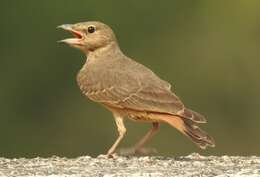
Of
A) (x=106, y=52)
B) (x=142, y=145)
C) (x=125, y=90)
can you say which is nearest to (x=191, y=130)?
(x=125, y=90)

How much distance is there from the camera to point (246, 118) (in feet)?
106

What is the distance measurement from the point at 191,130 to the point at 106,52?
234 centimetres

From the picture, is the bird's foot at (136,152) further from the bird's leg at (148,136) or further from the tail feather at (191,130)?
the tail feather at (191,130)

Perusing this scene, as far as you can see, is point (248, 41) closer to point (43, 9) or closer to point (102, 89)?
point (43, 9)

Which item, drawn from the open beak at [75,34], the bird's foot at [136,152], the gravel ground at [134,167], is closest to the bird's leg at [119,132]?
the gravel ground at [134,167]

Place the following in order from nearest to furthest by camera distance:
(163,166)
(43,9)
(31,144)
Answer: (163,166) → (31,144) → (43,9)

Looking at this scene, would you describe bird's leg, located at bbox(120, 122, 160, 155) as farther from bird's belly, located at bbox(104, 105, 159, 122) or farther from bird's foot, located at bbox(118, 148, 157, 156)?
bird's belly, located at bbox(104, 105, 159, 122)

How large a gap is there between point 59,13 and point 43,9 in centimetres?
68

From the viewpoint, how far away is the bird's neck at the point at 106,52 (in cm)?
1936

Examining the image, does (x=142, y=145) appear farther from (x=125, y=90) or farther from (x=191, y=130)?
(x=191, y=130)

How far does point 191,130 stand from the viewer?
17516mm

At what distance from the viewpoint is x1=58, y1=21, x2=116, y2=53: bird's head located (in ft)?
63.5

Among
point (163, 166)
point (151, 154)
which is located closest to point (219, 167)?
point (163, 166)

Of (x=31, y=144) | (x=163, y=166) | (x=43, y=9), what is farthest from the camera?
(x=43, y=9)
